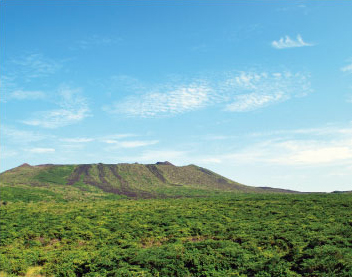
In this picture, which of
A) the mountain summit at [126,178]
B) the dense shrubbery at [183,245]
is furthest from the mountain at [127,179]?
the dense shrubbery at [183,245]

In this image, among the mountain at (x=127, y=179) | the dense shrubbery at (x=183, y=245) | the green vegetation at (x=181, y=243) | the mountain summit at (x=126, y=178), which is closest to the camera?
the dense shrubbery at (x=183, y=245)

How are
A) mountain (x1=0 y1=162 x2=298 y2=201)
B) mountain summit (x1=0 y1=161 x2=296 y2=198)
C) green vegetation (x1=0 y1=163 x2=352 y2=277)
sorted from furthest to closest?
mountain summit (x1=0 y1=161 x2=296 y2=198) < mountain (x1=0 y1=162 x2=298 y2=201) < green vegetation (x1=0 y1=163 x2=352 y2=277)

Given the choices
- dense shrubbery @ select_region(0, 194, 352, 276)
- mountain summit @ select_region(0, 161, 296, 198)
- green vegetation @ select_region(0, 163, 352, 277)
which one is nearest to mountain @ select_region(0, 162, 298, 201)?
mountain summit @ select_region(0, 161, 296, 198)

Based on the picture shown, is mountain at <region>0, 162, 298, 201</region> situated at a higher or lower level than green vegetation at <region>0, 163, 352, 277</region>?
higher

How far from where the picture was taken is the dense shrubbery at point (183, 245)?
21094mm

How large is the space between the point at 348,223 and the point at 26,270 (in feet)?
113

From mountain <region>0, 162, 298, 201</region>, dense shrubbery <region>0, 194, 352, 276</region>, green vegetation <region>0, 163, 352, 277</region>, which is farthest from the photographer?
mountain <region>0, 162, 298, 201</region>

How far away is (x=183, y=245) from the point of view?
27016 millimetres

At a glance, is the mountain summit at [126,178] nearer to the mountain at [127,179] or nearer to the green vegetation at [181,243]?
the mountain at [127,179]

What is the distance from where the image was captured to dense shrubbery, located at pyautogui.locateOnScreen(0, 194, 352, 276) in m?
21.1

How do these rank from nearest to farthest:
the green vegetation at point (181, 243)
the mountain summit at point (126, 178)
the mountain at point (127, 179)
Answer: the green vegetation at point (181, 243)
the mountain at point (127, 179)
the mountain summit at point (126, 178)

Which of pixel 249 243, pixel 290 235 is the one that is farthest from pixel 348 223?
pixel 249 243

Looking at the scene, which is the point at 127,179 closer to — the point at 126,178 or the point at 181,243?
the point at 126,178

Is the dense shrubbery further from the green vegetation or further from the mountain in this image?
the mountain
